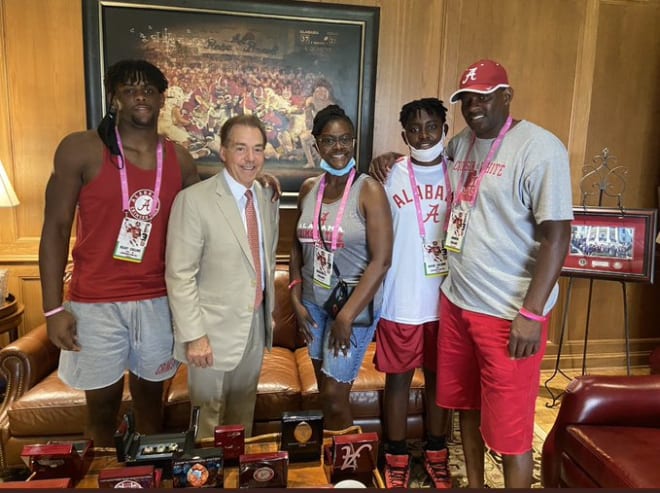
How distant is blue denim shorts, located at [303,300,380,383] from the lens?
1.85 m

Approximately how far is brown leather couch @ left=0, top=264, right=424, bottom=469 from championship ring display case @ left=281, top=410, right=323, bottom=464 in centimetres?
81

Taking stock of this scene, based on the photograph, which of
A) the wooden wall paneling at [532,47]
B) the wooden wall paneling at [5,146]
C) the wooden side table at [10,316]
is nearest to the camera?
the wooden side table at [10,316]

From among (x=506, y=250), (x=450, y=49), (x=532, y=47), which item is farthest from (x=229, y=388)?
(x=532, y=47)

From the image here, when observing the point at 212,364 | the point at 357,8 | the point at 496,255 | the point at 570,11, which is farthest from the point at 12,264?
the point at 570,11

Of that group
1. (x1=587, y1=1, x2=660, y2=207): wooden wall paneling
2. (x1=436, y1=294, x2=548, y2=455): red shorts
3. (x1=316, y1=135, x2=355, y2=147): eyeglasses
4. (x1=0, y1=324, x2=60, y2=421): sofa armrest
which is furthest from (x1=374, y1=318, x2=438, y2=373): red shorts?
(x1=587, y1=1, x2=660, y2=207): wooden wall paneling

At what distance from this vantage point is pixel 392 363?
1.99m

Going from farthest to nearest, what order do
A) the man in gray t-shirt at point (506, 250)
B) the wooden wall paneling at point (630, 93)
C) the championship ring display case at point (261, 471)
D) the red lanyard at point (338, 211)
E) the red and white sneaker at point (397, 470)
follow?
the wooden wall paneling at point (630, 93) → the red and white sneaker at point (397, 470) → the red lanyard at point (338, 211) → the man in gray t-shirt at point (506, 250) → the championship ring display case at point (261, 471)

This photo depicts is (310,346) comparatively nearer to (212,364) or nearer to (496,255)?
(212,364)

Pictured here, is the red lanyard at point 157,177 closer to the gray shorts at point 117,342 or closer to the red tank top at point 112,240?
the red tank top at point 112,240

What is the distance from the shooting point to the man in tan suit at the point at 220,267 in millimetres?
1551

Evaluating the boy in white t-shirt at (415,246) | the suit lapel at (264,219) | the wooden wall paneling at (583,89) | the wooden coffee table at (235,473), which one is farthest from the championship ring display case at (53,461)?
the wooden wall paneling at (583,89)

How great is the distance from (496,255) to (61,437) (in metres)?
1.97

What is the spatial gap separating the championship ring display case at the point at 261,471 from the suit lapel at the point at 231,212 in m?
0.61

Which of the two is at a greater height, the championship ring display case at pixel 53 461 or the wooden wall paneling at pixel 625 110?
the wooden wall paneling at pixel 625 110
